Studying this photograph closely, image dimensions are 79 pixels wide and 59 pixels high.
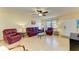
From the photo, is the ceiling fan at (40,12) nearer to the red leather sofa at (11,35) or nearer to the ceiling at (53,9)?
the ceiling at (53,9)

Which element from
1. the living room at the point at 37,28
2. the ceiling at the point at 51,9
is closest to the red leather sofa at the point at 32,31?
the living room at the point at 37,28

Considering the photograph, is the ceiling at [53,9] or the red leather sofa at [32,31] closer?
the ceiling at [53,9]

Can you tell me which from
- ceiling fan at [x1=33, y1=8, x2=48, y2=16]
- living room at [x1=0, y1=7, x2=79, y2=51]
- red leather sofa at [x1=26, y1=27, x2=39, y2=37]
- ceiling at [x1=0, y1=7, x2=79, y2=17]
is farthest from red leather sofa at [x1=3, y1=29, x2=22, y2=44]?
ceiling fan at [x1=33, y1=8, x2=48, y2=16]

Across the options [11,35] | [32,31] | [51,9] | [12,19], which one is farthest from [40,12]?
[11,35]

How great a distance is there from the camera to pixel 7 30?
1.39 m

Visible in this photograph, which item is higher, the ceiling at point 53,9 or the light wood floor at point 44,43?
the ceiling at point 53,9

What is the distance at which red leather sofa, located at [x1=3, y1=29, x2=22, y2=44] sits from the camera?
1.39m

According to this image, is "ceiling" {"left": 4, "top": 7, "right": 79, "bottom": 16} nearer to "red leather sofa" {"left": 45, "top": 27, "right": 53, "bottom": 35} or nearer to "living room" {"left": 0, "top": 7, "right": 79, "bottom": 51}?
"living room" {"left": 0, "top": 7, "right": 79, "bottom": 51}

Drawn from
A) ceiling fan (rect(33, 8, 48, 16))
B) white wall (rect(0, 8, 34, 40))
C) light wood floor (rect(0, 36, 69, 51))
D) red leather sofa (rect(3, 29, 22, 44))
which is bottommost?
light wood floor (rect(0, 36, 69, 51))

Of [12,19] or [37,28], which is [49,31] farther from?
[12,19]

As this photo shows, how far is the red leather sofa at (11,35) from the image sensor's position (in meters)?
1.39

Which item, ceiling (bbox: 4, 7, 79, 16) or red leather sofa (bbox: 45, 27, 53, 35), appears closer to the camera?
ceiling (bbox: 4, 7, 79, 16)

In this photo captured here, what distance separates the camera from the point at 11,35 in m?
1.42
